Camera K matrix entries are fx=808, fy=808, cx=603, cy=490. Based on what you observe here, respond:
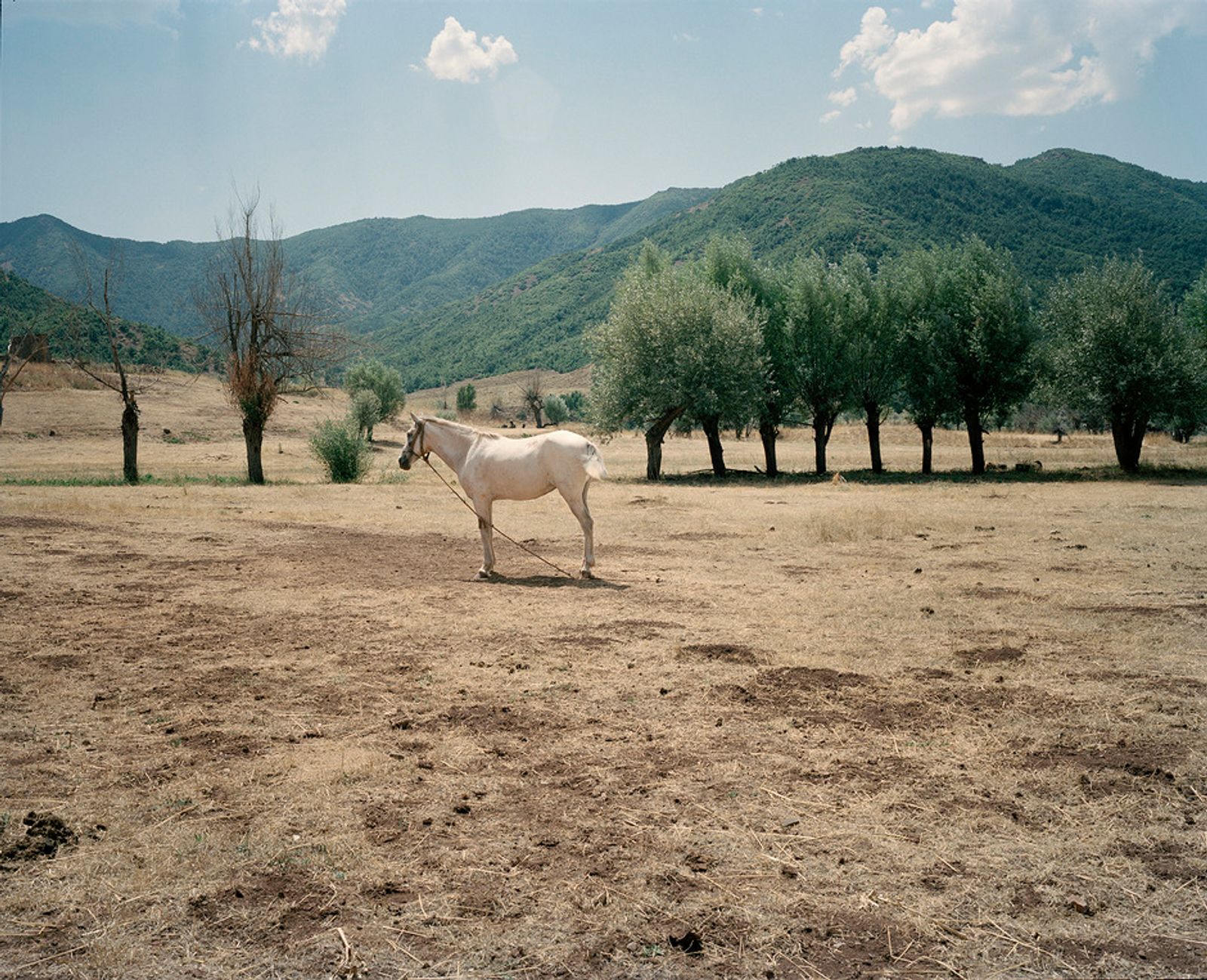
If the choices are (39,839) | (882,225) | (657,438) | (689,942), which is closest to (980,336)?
(657,438)

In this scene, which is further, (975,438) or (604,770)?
(975,438)

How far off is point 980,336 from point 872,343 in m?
4.33

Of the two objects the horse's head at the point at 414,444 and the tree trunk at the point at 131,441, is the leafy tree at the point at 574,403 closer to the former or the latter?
the tree trunk at the point at 131,441

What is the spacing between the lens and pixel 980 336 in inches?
1344

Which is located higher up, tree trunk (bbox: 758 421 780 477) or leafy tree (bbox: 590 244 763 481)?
leafy tree (bbox: 590 244 763 481)

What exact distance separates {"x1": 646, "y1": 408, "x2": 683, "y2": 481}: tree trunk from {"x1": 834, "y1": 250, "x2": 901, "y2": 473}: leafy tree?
27.1 feet

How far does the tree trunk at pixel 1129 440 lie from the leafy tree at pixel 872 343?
874cm

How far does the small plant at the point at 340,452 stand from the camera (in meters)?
29.9

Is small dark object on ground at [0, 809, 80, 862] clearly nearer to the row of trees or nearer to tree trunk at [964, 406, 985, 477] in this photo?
the row of trees

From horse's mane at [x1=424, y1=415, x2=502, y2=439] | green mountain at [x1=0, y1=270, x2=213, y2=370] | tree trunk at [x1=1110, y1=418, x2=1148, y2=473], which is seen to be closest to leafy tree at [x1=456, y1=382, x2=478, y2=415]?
green mountain at [x1=0, y1=270, x2=213, y2=370]

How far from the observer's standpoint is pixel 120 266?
29.2 meters

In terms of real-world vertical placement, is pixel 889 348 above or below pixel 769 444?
above

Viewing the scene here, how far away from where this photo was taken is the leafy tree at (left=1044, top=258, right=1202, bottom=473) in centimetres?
3081

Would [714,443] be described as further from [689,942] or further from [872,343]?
[689,942]
